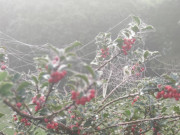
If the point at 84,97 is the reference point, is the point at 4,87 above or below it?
above

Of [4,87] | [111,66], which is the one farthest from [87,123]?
[111,66]

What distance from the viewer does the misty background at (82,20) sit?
27.1 feet

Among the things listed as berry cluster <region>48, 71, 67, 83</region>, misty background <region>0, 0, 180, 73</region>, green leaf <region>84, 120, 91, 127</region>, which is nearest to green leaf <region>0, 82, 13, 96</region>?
berry cluster <region>48, 71, 67, 83</region>

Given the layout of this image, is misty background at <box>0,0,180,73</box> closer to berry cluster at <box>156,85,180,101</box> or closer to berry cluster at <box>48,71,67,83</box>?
berry cluster at <box>156,85,180,101</box>

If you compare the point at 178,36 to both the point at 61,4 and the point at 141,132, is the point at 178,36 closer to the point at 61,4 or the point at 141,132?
the point at 61,4

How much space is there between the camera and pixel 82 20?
8836 mm

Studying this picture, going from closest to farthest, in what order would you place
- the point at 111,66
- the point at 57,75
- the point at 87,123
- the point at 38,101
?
1. the point at 57,75
2. the point at 38,101
3. the point at 87,123
4. the point at 111,66

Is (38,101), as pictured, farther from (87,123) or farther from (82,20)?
(82,20)

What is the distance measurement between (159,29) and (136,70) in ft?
25.3

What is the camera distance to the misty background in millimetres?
8273

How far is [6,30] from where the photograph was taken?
28.0 feet

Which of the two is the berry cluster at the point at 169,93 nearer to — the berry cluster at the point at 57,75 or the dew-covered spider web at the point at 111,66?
the dew-covered spider web at the point at 111,66

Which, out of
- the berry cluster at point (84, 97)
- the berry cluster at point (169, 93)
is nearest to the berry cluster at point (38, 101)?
the berry cluster at point (84, 97)

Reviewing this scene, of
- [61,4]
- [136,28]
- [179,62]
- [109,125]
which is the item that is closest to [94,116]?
[109,125]
